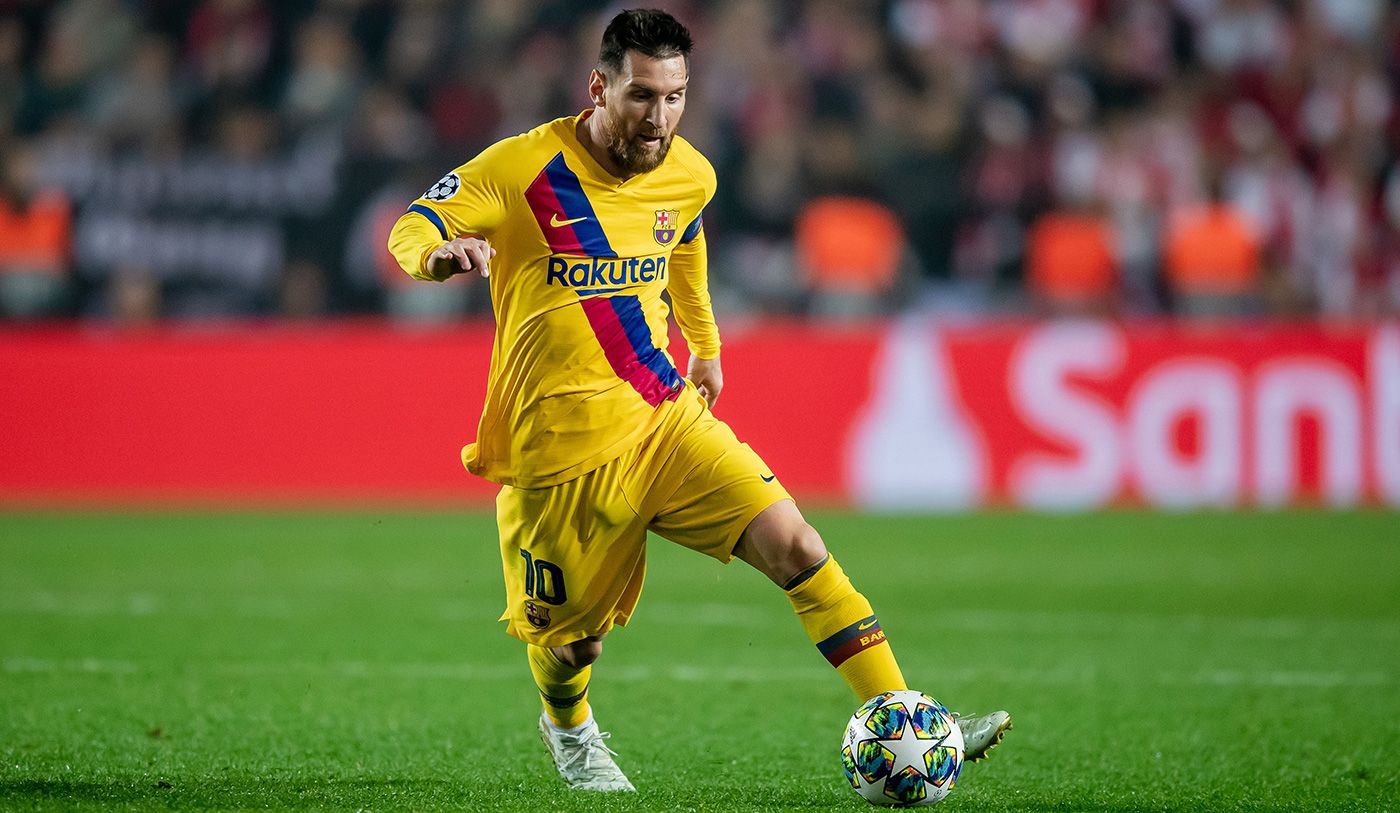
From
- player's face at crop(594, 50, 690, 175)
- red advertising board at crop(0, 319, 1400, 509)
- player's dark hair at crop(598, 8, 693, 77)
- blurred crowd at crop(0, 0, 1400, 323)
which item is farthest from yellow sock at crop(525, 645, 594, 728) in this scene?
blurred crowd at crop(0, 0, 1400, 323)

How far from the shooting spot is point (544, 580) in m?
4.98

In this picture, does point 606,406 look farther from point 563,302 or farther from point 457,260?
point 457,260

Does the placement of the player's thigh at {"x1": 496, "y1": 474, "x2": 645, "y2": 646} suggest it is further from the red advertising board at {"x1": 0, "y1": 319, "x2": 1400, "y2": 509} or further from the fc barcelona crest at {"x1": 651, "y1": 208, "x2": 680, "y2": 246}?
the red advertising board at {"x1": 0, "y1": 319, "x2": 1400, "y2": 509}

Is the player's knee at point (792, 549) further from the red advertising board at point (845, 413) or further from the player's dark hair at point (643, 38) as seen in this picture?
the red advertising board at point (845, 413)

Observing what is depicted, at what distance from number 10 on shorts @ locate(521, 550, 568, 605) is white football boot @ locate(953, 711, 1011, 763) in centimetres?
113

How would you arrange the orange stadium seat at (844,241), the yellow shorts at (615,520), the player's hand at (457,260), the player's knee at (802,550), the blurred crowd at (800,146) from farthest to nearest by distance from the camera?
the orange stadium seat at (844,241)
the blurred crowd at (800,146)
the yellow shorts at (615,520)
the player's knee at (802,550)
the player's hand at (457,260)

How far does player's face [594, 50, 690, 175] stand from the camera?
4.76m

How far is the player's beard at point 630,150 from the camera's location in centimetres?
488

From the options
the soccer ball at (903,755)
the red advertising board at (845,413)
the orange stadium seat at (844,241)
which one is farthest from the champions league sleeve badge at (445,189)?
the orange stadium seat at (844,241)

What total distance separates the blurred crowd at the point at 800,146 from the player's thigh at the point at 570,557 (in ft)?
29.6

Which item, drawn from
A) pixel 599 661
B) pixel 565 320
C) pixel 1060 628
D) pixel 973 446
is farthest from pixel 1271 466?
pixel 565 320

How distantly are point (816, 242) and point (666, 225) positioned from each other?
369 inches

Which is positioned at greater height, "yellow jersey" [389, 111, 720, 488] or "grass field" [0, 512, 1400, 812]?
"yellow jersey" [389, 111, 720, 488]

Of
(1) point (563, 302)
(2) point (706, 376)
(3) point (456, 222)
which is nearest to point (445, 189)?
(3) point (456, 222)
